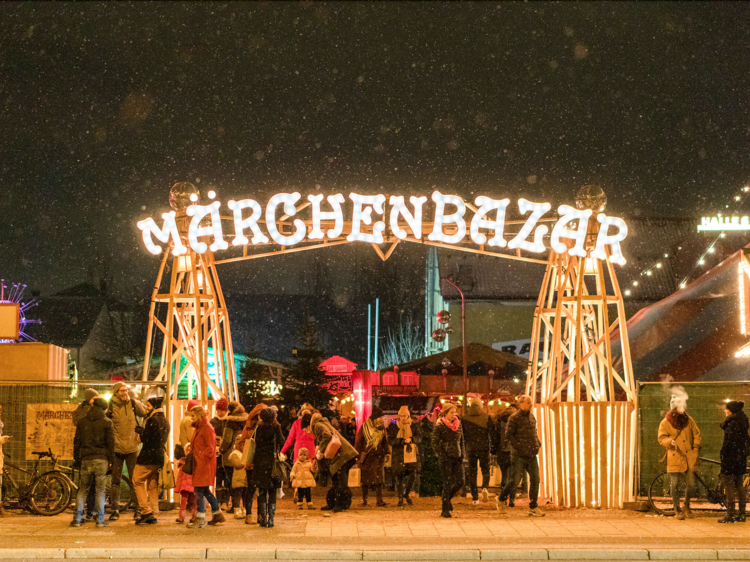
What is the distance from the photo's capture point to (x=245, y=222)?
51.2 ft

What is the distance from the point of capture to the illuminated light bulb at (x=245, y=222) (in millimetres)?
15523

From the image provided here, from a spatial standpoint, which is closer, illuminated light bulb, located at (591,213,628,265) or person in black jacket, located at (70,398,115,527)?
person in black jacket, located at (70,398,115,527)

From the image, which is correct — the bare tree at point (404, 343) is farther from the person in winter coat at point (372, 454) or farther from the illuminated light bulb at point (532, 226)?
the person in winter coat at point (372, 454)

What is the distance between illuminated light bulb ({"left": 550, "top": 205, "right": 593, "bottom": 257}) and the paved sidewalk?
14.6ft

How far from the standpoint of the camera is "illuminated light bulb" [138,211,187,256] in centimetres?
1523

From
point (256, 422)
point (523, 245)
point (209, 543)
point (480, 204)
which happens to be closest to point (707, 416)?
point (523, 245)

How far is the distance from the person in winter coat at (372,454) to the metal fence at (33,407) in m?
3.62

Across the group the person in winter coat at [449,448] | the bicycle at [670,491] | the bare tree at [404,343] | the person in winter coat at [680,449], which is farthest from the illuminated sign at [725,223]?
the bare tree at [404,343]

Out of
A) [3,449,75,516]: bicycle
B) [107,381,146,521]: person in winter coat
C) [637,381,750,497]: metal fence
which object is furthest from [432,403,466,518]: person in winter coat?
[3,449,75,516]: bicycle

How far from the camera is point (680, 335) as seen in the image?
77.3 feet

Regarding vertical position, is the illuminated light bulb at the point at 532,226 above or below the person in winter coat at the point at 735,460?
above

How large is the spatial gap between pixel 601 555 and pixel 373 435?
599 centimetres

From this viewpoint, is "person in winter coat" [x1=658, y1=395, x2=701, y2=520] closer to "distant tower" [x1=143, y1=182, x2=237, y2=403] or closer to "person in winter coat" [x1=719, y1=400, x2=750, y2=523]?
"person in winter coat" [x1=719, y1=400, x2=750, y2=523]

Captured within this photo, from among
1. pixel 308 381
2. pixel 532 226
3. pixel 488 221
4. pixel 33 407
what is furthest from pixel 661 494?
pixel 308 381
